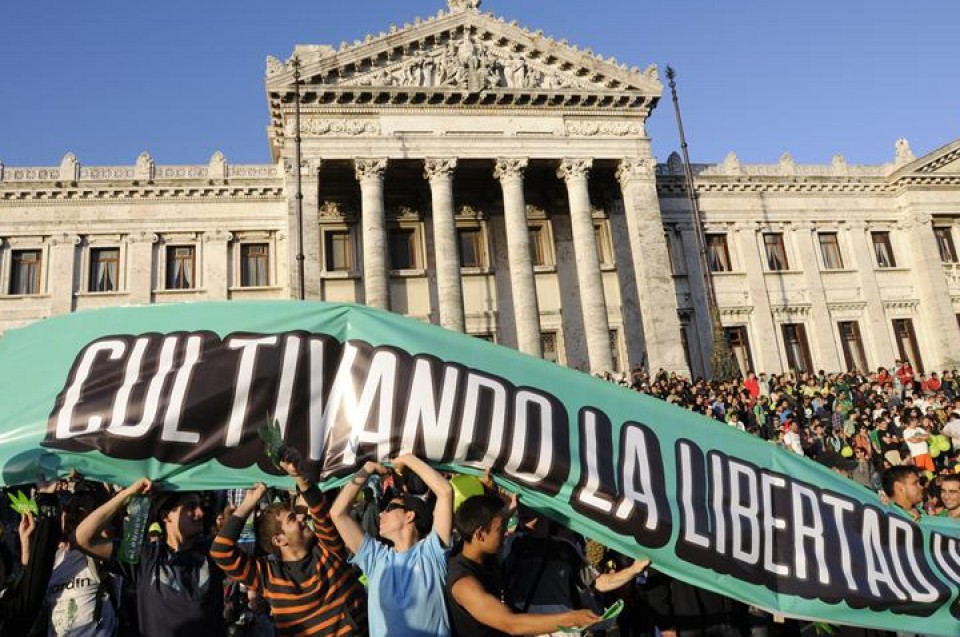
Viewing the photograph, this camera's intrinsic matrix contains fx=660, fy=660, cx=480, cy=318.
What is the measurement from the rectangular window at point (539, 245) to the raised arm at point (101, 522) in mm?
26074

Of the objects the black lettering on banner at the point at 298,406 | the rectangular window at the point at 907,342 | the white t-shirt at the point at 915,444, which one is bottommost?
the white t-shirt at the point at 915,444

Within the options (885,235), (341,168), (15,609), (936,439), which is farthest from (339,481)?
(885,235)

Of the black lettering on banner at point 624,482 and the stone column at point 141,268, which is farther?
the stone column at point 141,268

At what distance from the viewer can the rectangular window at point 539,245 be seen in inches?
1170

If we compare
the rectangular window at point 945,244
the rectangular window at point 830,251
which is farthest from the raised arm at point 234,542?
the rectangular window at point 945,244

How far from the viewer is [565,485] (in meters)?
3.99

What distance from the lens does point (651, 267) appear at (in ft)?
88.4

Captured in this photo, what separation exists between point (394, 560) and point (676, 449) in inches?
74.5

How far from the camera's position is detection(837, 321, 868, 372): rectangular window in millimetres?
Answer: 32156

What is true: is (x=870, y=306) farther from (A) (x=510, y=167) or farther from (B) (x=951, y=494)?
(B) (x=951, y=494)

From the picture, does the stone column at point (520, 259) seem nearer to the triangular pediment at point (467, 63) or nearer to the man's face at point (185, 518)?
the triangular pediment at point (467, 63)

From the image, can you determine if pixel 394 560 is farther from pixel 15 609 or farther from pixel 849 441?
pixel 849 441

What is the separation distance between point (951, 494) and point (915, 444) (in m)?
9.87

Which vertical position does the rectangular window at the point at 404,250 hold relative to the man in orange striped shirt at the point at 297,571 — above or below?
above
